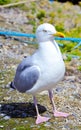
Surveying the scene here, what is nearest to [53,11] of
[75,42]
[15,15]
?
[15,15]

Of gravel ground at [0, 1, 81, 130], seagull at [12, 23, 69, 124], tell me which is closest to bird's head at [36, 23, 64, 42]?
seagull at [12, 23, 69, 124]

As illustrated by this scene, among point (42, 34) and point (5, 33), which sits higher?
point (42, 34)

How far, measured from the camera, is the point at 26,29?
8695mm

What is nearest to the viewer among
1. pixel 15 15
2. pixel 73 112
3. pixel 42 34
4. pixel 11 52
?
pixel 42 34

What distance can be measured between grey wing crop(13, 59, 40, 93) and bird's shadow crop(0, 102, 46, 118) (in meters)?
0.36

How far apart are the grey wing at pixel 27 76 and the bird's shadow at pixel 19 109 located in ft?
1.17

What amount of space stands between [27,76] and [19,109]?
582 mm

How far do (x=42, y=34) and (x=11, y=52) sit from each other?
93.0 inches

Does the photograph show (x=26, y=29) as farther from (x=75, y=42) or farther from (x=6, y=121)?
(x=6, y=121)

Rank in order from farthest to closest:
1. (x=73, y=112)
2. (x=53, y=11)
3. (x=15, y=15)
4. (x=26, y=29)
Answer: (x=53, y=11) < (x=15, y=15) < (x=26, y=29) < (x=73, y=112)

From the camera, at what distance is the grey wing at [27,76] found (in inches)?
198

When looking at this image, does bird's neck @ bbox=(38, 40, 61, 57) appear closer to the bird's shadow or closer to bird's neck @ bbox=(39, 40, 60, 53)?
bird's neck @ bbox=(39, 40, 60, 53)

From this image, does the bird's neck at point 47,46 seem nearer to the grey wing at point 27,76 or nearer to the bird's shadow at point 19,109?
the grey wing at point 27,76

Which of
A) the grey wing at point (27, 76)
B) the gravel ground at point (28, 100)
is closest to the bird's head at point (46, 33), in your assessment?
the grey wing at point (27, 76)
